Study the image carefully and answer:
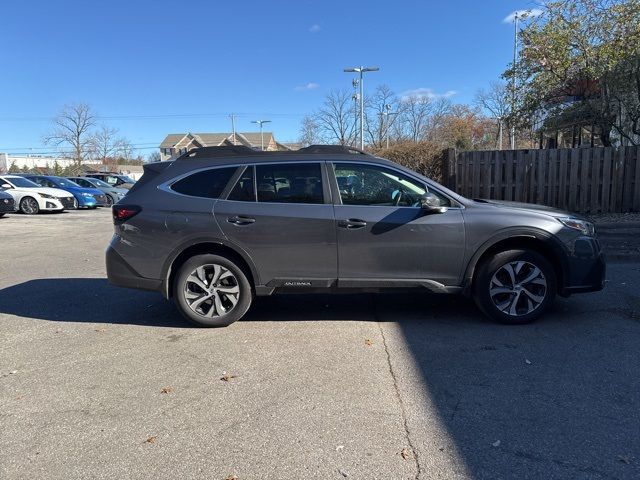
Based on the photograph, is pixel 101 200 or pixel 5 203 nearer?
pixel 5 203

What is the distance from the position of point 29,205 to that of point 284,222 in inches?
746

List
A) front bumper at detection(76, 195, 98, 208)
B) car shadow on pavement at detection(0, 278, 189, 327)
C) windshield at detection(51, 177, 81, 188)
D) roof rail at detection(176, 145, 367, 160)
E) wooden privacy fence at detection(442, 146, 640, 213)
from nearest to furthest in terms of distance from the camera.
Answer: roof rail at detection(176, 145, 367, 160) → car shadow on pavement at detection(0, 278, 189, 327) → wooden privacy fence at detection(442, 146, 640, 213) → front bumper at detection(76, 195, 98, 208) → windshield at detection(51, 177, 81, 188)

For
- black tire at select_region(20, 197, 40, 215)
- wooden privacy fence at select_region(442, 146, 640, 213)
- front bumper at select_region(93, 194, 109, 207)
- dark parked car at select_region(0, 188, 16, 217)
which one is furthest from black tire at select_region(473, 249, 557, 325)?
front bumper at select_region(93, 194, 109, 207)

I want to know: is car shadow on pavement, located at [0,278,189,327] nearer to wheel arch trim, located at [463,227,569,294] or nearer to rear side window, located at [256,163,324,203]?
rear side window, located at [256,163,324,203]

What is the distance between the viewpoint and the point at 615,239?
927 cm

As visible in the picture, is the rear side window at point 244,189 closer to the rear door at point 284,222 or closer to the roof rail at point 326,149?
the rear door at point 284,222

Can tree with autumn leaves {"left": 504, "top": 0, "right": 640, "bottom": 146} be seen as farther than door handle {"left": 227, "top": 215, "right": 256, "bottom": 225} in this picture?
Yes

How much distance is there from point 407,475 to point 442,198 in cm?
301

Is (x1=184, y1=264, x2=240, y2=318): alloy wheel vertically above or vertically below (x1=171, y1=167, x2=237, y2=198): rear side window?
below

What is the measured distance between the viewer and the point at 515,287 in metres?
5.00

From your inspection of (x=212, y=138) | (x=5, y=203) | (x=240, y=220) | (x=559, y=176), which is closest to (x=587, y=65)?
(x=559, y=176)

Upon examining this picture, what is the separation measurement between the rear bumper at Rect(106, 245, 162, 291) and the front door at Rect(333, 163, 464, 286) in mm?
1959

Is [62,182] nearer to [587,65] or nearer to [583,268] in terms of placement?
[587,65]

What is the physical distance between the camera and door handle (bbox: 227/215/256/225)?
495 centimetres
